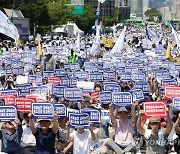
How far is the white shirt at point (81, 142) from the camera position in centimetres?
871

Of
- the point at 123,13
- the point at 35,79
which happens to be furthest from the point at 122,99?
the point at 123,13

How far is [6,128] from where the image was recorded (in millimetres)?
9008

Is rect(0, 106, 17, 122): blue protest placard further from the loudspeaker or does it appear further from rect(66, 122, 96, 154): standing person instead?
the loudspeaker

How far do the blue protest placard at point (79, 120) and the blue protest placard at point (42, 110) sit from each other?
12.2 inches

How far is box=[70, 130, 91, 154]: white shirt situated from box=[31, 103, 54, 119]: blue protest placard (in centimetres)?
46

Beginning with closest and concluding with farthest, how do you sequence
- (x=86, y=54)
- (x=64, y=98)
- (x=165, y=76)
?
1. (x=64, y=98)
2. (x=165, y=76)
3. (x=86, y=54)

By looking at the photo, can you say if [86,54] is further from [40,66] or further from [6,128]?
[6,128]

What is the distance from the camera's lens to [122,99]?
31.8 feet

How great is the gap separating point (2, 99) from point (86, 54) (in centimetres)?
1676

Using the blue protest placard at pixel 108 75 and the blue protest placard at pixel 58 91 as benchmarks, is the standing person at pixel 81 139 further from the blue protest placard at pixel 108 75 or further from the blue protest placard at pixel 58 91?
the blue protest placard at pixel 108 75

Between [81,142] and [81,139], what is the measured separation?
0.04 m

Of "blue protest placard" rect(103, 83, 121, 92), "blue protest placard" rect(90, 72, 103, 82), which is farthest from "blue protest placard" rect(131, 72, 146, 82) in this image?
"blue protest placard" rect(103, 83, 121, 92)

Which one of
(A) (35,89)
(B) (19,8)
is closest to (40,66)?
(A) (35,89)

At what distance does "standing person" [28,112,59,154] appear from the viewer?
8.58 m
